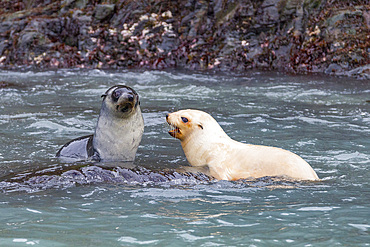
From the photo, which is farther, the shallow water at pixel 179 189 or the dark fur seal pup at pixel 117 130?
the dark fur seal pup at pixel 117 130

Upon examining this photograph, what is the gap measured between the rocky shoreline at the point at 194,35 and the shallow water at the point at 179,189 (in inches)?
221

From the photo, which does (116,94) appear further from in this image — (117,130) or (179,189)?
(179,189)

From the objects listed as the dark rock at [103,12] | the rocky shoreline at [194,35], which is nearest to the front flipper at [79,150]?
the rocky shoreline at [194,35]

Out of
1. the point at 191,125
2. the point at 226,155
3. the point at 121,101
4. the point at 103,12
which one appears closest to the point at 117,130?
the point at 121,101

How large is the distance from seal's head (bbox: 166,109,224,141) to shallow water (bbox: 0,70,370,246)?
391mm

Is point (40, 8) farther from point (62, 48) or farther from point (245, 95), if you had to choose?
point (245, 95)

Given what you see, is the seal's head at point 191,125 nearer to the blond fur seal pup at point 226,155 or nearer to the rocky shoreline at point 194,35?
the blond fur seal pup at point 226,155

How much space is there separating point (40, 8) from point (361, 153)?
58.8 feet

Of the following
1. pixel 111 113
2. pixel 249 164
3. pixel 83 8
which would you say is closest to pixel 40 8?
pixel 83 8

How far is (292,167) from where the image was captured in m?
5.26

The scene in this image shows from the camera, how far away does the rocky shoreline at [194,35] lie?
623 inches

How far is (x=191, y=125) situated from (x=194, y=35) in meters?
12.6

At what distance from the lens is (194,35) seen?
18188mm

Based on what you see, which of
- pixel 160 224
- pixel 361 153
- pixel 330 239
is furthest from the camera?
pixel 361 153
